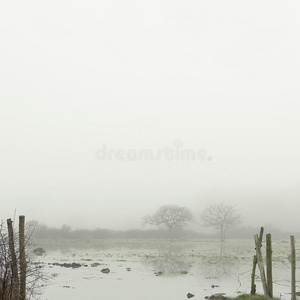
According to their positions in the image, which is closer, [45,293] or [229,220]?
[45,293]

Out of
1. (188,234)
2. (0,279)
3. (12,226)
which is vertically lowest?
(188,234)

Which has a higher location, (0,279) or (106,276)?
(0,279)

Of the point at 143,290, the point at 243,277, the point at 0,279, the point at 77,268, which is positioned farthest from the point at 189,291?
the point at 77,268

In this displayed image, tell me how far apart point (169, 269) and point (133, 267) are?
4984 millimetres

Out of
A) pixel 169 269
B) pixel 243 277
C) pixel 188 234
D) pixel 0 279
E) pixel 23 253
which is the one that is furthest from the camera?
pixel 188 234

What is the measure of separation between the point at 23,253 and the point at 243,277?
23952 mm

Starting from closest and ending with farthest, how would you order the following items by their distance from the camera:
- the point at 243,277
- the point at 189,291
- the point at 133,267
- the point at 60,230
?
the point at 189,291 < the point at 243,277 < the point at 133,267 < the point at 60,230

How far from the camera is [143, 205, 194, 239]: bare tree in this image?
119 meters

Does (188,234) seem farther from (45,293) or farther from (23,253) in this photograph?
(23,253)

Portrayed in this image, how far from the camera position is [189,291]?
2552 cm

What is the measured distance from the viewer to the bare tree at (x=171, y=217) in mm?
119062

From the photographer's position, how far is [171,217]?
120 m

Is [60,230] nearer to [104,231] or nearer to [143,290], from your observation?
[104,231]

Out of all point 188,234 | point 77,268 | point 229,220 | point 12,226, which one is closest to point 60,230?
point 188,234
